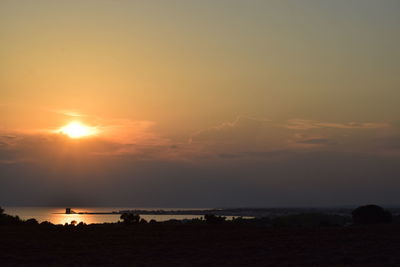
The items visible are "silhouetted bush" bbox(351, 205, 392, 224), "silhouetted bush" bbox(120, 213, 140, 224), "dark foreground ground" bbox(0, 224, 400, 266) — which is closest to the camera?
"dark foreground ground" bbox(0, 224, 400, 266)

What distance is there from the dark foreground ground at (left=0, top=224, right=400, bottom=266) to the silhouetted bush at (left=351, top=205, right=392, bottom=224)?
1342 cm

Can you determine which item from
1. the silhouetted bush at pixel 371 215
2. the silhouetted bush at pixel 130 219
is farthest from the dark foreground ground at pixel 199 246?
the silhouetted bush at pixel 371 215

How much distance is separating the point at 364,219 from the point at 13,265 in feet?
116

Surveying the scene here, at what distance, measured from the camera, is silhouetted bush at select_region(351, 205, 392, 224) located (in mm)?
51719

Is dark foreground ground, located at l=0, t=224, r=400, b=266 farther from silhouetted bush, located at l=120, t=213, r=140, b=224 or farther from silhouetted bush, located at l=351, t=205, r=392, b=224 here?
silhouetted bush, located at l=351, t=205, r=392, b=224

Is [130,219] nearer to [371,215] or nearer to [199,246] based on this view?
[199,246]

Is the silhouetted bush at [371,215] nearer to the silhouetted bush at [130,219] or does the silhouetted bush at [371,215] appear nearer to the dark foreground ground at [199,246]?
the dark foreground ground at [199,246]

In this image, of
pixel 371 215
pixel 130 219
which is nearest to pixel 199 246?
pixel 130 219

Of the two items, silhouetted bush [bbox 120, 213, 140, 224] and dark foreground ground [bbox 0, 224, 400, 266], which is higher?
silhouetted bush [bbox 120, 213, 140, 224]

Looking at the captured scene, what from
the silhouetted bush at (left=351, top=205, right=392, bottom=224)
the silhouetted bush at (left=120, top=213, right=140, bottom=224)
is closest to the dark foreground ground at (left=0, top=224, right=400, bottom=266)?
the silhouetted bush at (left=120, top=213, right=140, bottom=224)

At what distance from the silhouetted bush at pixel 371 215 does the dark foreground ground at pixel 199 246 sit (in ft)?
→ 44.0

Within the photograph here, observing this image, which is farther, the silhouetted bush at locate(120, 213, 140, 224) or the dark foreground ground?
the silhouetted bush at locate(120, 213, 140, 224)

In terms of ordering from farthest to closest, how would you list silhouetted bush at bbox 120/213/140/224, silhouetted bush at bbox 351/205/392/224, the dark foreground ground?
silhouetted bush at bbox 351/205/392/224 → silhouetted bush at bbox 120/213/140/224 → the dark foreground ground

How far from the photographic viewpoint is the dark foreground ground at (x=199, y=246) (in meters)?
25.8
